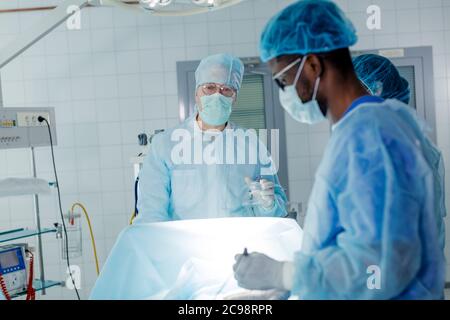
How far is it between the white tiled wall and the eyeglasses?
146 centimetres

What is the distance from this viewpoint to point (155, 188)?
167 cm

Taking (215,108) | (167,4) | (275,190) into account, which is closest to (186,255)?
(275,190)

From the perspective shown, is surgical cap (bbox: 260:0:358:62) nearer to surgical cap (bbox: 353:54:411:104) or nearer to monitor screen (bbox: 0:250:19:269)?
surgical cap (bbox: 353:54:411:104)

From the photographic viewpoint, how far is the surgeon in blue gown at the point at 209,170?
1.69 metres

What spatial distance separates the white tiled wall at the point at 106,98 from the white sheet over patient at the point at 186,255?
1872 mm

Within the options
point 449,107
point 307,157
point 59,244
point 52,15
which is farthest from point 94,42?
point 449,107

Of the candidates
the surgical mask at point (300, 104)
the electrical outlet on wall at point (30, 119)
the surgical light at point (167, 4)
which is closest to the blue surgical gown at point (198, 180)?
the surgical light at point (167, 4)

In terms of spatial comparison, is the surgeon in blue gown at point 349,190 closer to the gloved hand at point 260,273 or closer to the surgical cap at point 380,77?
the gloved hand at point 260,273

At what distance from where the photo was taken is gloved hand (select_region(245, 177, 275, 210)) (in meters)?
1.59

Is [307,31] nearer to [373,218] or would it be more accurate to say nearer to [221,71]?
[373,218]

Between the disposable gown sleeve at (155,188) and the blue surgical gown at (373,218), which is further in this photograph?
the disposable gown sleeve at (155,188)

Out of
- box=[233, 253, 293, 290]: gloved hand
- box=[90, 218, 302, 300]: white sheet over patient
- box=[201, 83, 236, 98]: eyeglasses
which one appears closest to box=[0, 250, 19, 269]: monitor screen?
box=[90, 218, 302, 300]: white sheet over patient

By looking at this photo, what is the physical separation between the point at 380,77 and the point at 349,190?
942 mm
